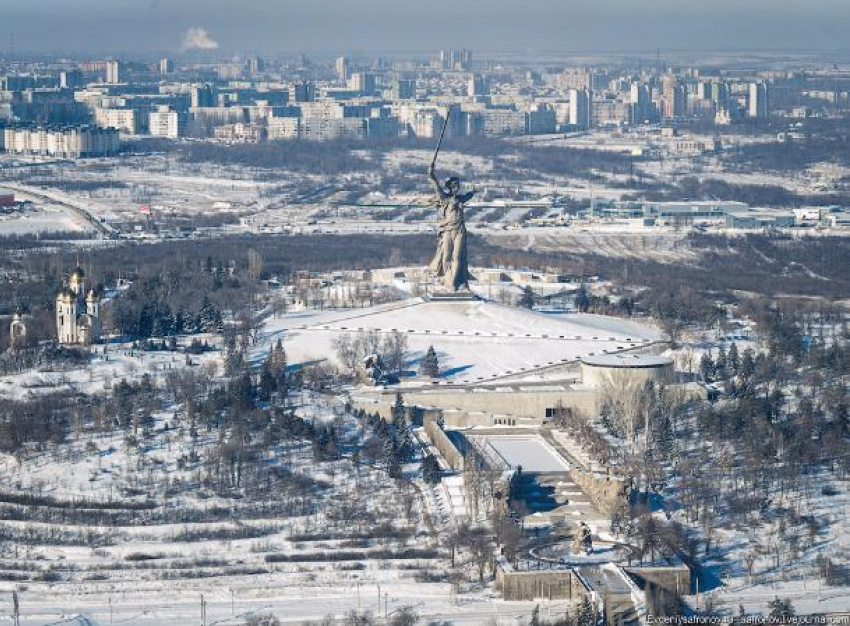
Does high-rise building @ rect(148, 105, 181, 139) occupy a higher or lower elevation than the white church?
lower

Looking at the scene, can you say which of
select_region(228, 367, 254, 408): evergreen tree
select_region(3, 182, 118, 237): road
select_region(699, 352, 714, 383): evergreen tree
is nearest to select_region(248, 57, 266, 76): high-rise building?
select_region(3, 182, 118, 237): road

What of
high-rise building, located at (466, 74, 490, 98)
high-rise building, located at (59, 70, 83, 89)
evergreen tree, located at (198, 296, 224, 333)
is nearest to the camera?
evergreen tree, located at (198, 296, 224, 333)

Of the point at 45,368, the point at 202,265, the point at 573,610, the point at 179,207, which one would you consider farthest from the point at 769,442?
the point at 179,207

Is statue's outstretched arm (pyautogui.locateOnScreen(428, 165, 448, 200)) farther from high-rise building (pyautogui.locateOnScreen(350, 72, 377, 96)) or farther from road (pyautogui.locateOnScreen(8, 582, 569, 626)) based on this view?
high-rise building (pyautogui.locateOnScreen(350, 72, 377, 96))

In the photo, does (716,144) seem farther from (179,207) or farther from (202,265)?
(202,265)

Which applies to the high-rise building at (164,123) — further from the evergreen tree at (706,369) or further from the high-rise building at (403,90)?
the evergreen tree at (706,369)

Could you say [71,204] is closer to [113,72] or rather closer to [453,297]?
[453,297]

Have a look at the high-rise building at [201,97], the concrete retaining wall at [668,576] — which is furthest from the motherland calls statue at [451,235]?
the high-rise building at [201,97]
